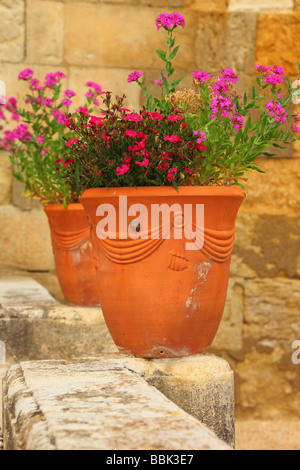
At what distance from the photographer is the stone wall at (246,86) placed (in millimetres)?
3865

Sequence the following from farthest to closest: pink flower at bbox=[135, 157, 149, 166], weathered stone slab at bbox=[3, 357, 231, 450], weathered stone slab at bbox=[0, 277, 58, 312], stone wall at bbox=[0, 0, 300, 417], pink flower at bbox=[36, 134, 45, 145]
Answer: stone wall at bbox=[0, 0, 300, 417] < pink flower at bbox=[36, 134, 45, 145] < weathered stone slab at bbox=[0, 277, 58, 312] < pink flower at bbox=[135, 157, 149, 166] < weathered stone slab at bbox=[3, 357, 231, 450]

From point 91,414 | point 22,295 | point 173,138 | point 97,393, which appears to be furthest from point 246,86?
point 91,414

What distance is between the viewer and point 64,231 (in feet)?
9.27

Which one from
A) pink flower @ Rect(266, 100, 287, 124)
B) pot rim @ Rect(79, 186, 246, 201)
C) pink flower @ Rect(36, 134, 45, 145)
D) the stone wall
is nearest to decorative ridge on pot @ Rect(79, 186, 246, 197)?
pot rim @ Rect(79, 186, 246, 201)

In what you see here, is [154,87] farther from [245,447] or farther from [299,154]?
[245,447]

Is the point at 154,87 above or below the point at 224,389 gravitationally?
above

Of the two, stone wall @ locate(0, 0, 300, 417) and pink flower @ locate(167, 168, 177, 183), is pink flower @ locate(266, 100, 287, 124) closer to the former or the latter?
pink flower @ locate(167, 168, 177, 183)

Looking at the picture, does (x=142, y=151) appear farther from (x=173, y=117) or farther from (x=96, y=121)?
(x=96, y=121)

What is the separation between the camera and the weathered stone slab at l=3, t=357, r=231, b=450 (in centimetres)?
113

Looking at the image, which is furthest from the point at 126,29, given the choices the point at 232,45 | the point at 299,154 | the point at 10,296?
the point at 10,296

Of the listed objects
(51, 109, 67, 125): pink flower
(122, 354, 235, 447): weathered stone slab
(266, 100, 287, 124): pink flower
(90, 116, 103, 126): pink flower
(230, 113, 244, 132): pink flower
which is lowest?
(122, 354, 235, 447): weathered stone slab

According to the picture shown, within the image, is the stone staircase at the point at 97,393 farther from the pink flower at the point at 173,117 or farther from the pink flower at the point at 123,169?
the pink flower at the point at 173,117

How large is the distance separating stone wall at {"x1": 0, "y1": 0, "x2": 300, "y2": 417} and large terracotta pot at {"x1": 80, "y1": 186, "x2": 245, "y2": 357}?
197 centimetres

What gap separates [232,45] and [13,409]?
3.20m
